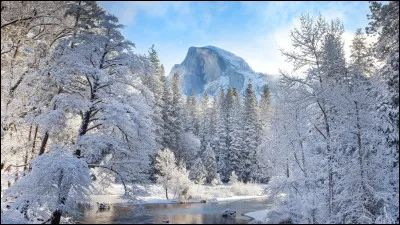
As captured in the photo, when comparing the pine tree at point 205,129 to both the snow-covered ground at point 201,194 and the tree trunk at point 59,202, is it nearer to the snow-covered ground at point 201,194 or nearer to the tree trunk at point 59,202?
the snow-covered ground at point 201,194

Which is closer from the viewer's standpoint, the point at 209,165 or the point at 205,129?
the point at 209,165

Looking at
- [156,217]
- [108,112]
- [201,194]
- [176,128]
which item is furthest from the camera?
[176,128]

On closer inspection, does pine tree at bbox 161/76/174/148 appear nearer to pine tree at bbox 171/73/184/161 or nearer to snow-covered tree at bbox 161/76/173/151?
snow-covered tree at bbox 161/76/173/151

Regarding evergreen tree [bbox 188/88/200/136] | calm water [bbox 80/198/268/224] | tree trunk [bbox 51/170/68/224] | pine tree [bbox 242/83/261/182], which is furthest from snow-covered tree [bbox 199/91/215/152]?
tree trunk [bbox 51/170/68/224]

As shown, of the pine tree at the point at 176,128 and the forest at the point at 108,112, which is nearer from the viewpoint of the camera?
the forest at the point at 108,112

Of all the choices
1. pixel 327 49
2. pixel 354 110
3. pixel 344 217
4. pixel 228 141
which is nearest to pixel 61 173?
pixel 344 217

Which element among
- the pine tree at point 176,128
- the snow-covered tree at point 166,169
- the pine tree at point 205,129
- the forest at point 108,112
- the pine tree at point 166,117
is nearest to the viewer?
the forest at point 108,112

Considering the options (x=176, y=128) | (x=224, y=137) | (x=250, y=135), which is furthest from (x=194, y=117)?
(x=176, y=128)

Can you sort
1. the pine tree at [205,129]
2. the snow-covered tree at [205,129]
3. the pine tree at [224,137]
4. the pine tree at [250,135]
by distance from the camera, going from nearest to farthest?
the pine tree at [250,135] → the pine tree at [224,137] → the pine tree at [205,129] → the snow-covered tree at [205,129]

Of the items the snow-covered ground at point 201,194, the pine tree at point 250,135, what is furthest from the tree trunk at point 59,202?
the pine tree at point 250,135

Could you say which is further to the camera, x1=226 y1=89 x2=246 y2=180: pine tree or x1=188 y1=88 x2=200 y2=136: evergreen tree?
x1=188 y1=88 x2=200 y2=136: evergreen tree

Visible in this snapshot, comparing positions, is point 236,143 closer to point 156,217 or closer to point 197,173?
point 197,173

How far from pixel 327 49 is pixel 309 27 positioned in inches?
61.8

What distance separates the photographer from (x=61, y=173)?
11.9 meters
